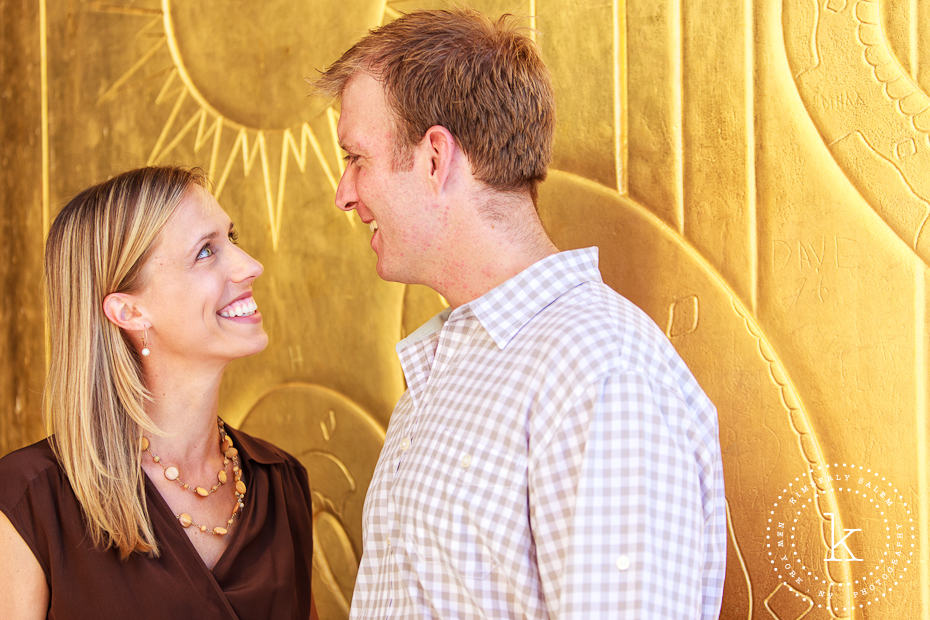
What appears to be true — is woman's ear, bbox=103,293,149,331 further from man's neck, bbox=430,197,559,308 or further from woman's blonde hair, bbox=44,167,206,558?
man's neck, bbox=430,197,559,308

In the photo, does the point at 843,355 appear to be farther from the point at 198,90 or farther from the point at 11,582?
the point at 198,90

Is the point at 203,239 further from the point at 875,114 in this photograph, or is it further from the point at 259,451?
the point at 875,114

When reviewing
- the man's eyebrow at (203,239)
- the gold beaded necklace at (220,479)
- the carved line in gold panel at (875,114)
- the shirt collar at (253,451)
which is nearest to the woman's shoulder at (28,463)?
the gold beaded necklace at (220,479)

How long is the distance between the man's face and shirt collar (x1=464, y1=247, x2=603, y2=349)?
6.5 inches

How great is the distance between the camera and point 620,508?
1108mm

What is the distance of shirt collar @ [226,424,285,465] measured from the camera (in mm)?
2076

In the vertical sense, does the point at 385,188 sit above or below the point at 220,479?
above

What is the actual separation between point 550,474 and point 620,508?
0.35 ft

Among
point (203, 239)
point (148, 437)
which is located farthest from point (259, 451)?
point (203, 239)

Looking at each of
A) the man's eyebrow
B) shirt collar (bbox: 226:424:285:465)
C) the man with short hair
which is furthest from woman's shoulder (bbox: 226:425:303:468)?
the man with short hair

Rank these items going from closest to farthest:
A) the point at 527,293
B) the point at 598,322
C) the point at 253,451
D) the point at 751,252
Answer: the point at 598,322 < the point at 527,293 < the point at 751,252 < the point at 253,451

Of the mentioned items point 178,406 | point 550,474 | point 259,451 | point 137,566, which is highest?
point 550,474

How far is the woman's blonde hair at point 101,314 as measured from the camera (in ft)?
6.11

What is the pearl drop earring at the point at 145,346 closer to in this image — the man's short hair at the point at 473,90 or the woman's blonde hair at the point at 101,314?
the woman's blonde hair at the point at 101,314
